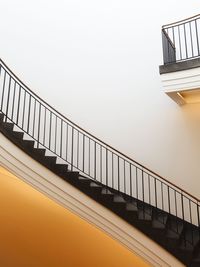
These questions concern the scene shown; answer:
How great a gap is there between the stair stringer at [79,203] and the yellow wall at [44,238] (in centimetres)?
153

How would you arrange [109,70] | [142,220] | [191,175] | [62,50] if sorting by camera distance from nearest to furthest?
[142,220]
[191,175]
[109,70]
[62,50]

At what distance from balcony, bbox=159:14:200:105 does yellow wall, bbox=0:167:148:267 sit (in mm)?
3690

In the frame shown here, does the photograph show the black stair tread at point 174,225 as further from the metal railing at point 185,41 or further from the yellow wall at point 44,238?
the metal railing at point 185,41

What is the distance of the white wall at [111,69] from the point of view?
741 cm

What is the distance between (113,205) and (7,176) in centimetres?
259

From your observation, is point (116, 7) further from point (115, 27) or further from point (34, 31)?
point (34, 31)

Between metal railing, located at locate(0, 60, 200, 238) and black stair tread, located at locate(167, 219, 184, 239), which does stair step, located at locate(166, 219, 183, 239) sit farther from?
metal railing, located at locate(0, 60, 200, 238)

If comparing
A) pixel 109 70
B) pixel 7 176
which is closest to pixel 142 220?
pixel 7 176

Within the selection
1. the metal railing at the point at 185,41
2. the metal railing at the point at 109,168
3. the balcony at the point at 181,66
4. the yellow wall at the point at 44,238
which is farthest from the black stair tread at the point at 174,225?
the metal railing at the point at 185,41

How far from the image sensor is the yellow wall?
687 centimetres

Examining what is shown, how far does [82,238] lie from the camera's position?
7352 mm

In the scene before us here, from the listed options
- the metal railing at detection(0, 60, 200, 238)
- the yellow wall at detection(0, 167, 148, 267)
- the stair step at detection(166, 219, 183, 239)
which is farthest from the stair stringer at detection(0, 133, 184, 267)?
the yellow wall at detection(0, 167, 148, 267)

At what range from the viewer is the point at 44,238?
23.5ft

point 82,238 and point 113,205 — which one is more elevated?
point 113,205
